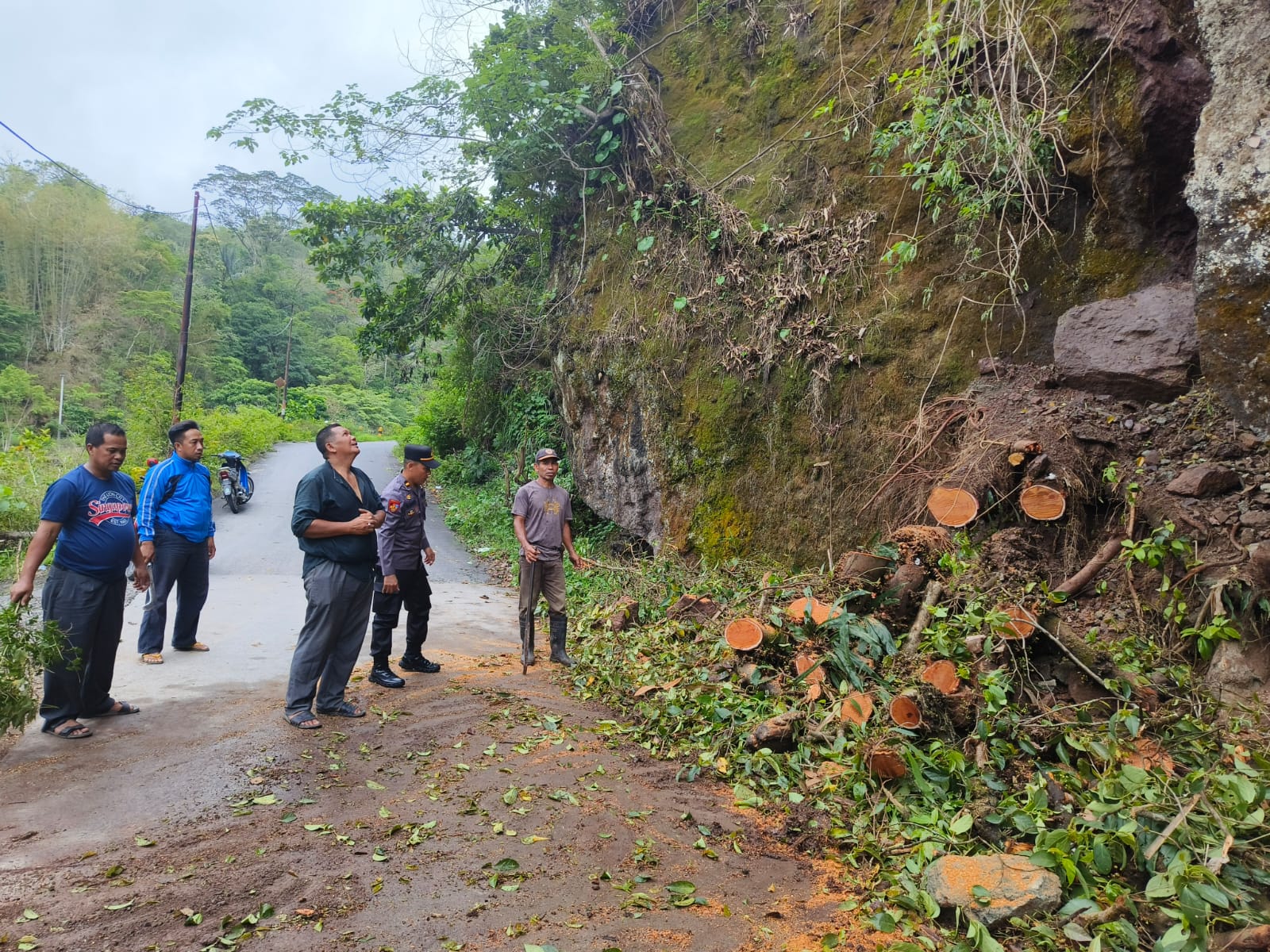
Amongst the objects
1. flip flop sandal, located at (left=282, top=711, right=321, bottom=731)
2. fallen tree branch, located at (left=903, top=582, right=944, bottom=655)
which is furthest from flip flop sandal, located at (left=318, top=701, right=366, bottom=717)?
fallen tree branch, located at (left=903, top=582, right=944, bottom=655)

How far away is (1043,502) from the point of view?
498 cm

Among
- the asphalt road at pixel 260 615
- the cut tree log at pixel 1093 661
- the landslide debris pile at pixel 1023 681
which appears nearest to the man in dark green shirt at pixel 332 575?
the asphalt road at pixel 260 615

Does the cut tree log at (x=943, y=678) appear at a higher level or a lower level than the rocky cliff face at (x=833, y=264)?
lower

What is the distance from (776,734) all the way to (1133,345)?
3.77 meters

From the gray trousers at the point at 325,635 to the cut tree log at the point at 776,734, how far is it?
2605mm

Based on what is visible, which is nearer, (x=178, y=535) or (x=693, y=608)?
(x=178, y=535)

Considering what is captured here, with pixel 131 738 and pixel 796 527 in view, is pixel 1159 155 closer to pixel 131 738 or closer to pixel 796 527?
pixel 796 527

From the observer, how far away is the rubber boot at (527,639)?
608 centimetres

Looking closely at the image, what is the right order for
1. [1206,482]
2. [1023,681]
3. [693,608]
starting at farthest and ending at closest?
[693,608]
[1206,482]
[1023,681]

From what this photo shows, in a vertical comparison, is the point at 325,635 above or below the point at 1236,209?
below

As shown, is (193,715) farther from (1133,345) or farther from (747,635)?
(1133,345)

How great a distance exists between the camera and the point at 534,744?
4387 mm

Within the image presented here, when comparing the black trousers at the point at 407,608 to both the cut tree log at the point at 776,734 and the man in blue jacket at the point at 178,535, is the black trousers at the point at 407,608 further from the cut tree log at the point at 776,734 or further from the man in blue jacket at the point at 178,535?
the cut tree log at the point at 776,734

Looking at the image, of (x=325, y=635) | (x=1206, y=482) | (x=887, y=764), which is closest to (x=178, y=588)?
(x=325, y=635)
